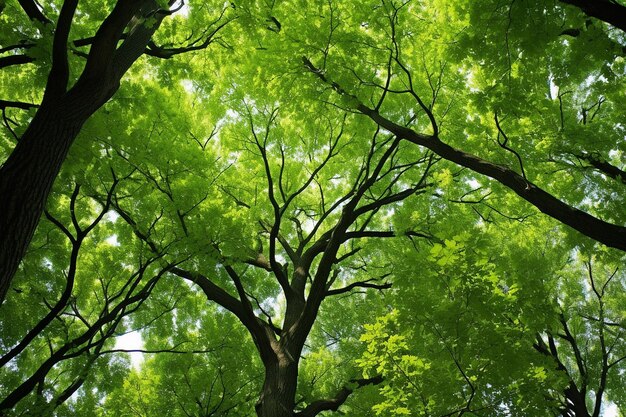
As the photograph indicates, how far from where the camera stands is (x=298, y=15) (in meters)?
6.43

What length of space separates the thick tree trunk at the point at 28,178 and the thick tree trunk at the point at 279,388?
12.5ft

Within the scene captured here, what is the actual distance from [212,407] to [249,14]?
6639 millimetres

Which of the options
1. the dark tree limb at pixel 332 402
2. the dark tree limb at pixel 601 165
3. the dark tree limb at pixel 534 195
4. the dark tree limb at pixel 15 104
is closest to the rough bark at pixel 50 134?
the dark tree limb at pixel 15 104

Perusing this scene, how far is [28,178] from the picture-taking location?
3133 millimetres

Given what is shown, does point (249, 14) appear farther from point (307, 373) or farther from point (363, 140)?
point (307, 373)

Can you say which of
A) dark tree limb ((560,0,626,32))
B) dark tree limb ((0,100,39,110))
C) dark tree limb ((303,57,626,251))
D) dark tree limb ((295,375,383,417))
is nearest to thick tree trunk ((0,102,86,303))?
dark tree limb ((0,100,39,110))

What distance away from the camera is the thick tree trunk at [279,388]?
5.77 m

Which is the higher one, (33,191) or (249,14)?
(249,14)

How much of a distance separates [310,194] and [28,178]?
757cm

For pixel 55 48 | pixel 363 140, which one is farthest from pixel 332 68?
pixel 55 48

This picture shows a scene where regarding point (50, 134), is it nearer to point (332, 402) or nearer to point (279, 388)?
point (279, 388)

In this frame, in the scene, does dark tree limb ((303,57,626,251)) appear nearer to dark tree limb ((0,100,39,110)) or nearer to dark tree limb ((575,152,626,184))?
dark tree limb ((575,152,626,184))

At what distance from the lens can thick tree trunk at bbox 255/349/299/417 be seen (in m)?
5.77

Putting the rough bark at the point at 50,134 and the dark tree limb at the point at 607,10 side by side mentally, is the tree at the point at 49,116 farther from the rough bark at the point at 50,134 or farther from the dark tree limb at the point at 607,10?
the dark tree limb at the point at 607,10
